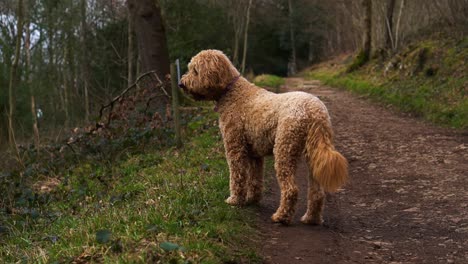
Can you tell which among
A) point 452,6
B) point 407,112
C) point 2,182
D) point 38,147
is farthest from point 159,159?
point 452,6

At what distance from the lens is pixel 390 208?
21.2ft

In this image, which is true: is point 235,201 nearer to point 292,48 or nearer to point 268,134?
point 268,134

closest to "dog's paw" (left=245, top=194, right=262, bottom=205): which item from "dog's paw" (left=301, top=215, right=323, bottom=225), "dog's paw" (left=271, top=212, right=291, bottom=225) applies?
"dog's paw" (left=271, top=212, right=291, bottom=225)

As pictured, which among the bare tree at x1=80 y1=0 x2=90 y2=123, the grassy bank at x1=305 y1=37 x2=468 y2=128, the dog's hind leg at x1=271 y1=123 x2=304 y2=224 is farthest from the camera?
the bare tree at x1=80 y1=0 x2=90 y2=123

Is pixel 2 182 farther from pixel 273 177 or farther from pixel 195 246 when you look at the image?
pixel 195 246

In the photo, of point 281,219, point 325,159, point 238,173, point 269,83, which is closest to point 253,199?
point 238,173

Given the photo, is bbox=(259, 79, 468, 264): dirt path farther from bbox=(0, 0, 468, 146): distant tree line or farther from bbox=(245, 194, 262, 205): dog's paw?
bbox=(0, 0, 468, 146): distant tree line

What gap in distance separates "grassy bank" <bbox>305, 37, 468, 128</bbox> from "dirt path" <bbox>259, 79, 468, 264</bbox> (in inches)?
64.0

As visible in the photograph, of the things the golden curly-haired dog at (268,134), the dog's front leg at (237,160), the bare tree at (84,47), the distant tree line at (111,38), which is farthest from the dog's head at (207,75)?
the bare tree at (84,47)

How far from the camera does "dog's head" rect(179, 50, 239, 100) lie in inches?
233

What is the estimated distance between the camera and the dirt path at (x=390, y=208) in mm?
4914

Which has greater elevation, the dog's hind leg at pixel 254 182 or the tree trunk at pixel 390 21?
the tree trunk at pixel 390 21

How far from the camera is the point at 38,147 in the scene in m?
12.1

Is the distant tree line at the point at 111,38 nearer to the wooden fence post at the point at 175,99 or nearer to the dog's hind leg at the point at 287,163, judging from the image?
the wooden fence post at the point at 175,99
